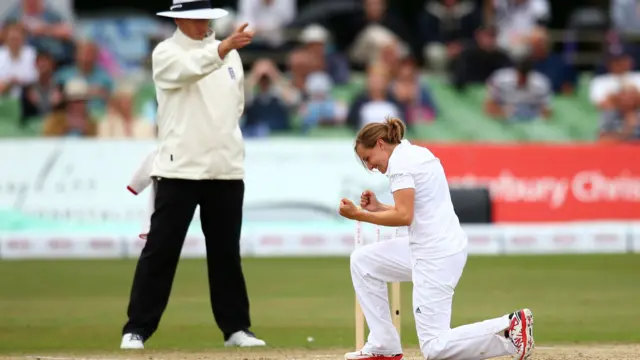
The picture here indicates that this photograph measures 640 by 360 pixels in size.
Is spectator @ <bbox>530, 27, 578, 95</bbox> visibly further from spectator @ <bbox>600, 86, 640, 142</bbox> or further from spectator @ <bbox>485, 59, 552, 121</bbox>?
spectator @ <bbox>600, 86, 640, 142</bbox>

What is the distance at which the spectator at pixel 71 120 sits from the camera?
1582 centimetres

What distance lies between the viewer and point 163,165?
7.98m

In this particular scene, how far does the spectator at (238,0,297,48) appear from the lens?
17.3m

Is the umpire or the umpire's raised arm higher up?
the umpire's raised arm

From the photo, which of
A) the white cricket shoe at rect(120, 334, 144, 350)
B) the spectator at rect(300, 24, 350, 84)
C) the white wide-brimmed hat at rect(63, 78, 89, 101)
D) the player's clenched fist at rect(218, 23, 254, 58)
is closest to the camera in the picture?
the player's clenched fist at rect(218, 23, 254, 58)

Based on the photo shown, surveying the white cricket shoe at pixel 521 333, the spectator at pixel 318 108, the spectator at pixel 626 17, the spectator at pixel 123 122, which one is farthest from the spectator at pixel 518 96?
the white cricket shoe at pixel 521 333

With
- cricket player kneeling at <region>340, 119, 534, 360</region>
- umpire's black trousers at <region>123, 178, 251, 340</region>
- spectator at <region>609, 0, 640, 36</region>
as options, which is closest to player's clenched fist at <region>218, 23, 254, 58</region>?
umpire's black trousers at <region>123, 178, 251, 340</region>

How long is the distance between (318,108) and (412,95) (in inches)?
49.2

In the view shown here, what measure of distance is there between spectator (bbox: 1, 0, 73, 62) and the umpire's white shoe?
916 cm

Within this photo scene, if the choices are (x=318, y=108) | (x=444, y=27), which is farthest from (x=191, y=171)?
(x=444, y=27)

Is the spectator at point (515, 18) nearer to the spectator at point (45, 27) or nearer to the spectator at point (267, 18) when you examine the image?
the spectator at point (267, 18)

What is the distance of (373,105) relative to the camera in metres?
16.4

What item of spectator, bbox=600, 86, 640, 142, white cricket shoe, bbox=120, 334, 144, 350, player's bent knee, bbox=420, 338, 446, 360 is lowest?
white cricket shoe, bbox=120, 334, 144, 350

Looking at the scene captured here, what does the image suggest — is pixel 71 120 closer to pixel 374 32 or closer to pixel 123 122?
pixel 123 122
